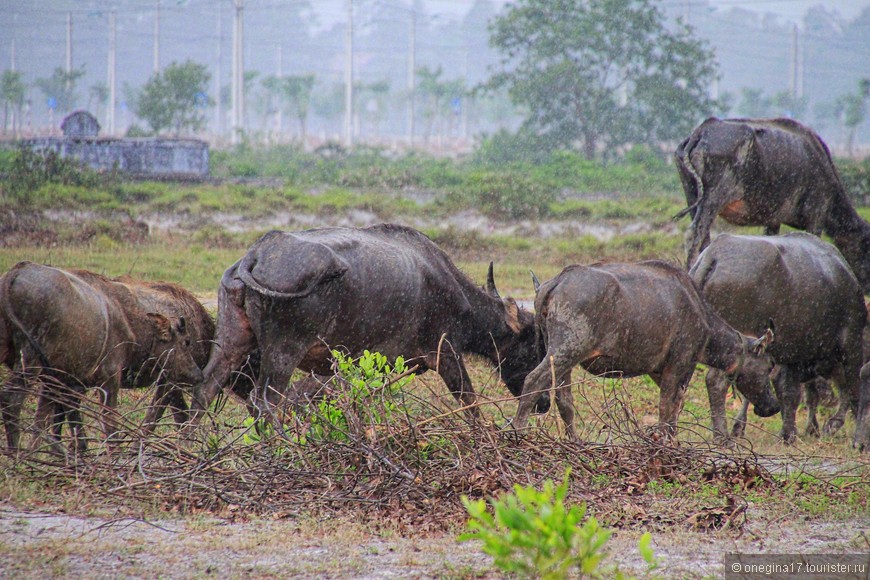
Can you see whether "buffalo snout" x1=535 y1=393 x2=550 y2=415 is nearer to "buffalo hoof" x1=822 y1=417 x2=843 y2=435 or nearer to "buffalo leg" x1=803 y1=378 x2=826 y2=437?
"buffalo leg" x1=803 y1=378 x2=826 y2=437

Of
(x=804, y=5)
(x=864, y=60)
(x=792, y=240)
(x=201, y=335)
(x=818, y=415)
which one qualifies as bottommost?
(x=818, y=415)

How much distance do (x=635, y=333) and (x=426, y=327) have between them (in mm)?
1711

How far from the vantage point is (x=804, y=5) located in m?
194

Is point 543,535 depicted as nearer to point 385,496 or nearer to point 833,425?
point 385,496

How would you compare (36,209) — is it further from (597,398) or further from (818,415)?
(818,415)

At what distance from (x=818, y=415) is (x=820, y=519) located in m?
5.22

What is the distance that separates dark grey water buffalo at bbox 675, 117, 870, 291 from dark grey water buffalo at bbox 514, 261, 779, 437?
2428 mm

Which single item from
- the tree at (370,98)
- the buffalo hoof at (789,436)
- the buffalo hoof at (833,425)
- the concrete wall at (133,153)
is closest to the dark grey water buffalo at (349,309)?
the buffalo hoof at (789,436)

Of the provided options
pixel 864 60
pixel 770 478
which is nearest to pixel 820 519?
pixel 770 478

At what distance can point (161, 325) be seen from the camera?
7676 millimetres

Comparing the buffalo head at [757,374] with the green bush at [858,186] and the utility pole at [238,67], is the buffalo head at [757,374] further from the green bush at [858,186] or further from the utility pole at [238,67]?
the utility pole at [238,67]

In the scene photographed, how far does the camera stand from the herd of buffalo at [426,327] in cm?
702

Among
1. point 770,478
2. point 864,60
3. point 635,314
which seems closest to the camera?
point 770,478

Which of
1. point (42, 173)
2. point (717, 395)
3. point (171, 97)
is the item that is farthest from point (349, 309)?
point (171, 97)
